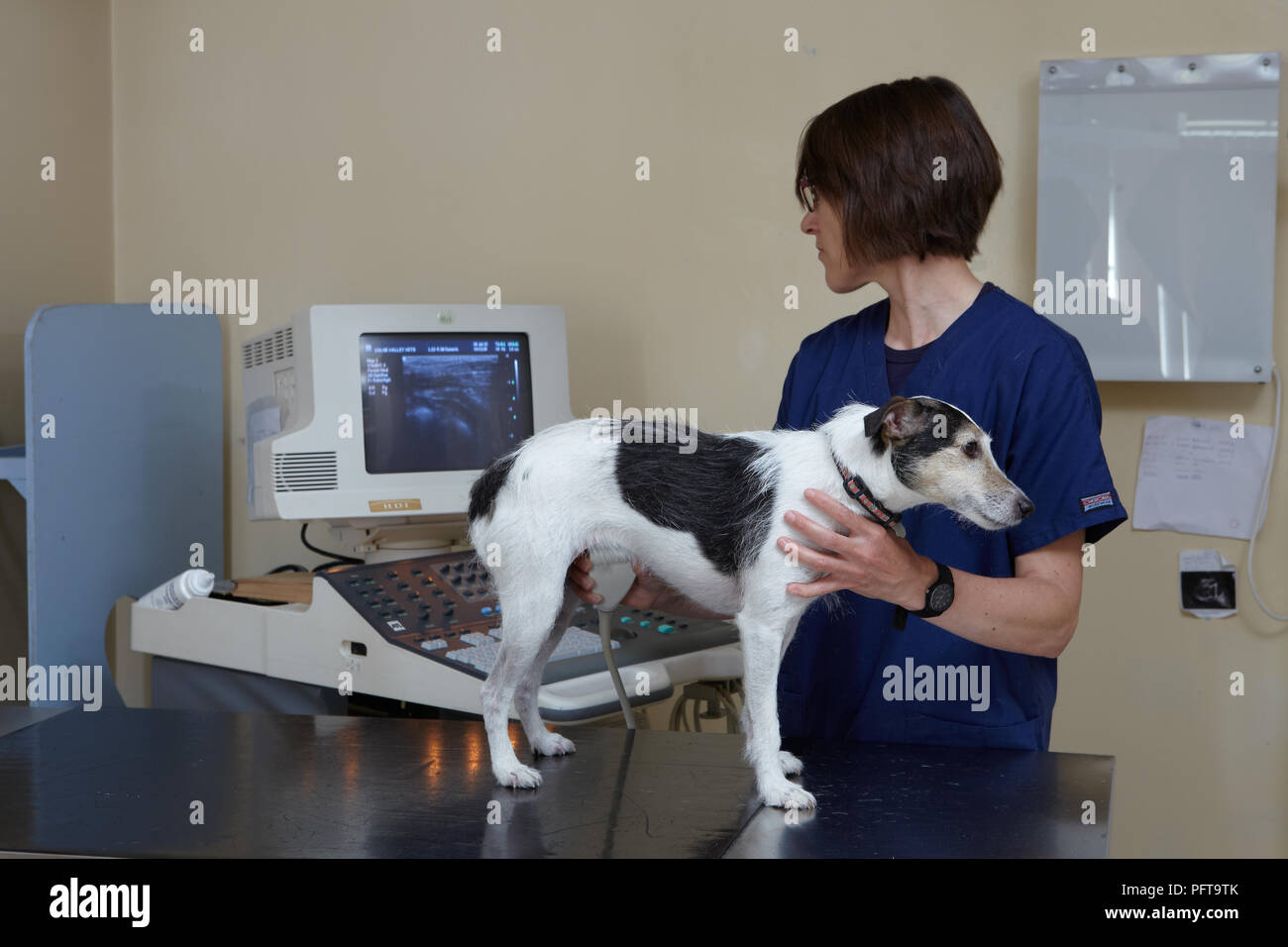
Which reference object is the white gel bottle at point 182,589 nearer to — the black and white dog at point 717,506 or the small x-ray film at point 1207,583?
the black and white dog at point 717,506

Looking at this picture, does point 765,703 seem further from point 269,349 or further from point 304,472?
point 269,349

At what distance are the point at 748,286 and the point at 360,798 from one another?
168 centimetres

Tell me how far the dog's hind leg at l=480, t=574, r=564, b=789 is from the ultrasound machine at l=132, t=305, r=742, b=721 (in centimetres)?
36

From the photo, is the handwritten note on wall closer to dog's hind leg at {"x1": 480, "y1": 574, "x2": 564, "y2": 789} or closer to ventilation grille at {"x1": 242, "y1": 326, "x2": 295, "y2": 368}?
dog's hind leg at {"x1": 480, "y1": 574, "x2": 564, "y2": 789}

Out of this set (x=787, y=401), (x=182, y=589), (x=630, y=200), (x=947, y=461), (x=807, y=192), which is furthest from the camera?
(x=630, y=200)

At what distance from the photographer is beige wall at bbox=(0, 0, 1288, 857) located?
236cm

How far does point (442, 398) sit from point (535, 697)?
1011 millimetres

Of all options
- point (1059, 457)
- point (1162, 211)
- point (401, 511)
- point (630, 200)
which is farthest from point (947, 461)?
point (630, 200)

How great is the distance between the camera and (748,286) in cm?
257

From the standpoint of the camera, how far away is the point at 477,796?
1.19 meters

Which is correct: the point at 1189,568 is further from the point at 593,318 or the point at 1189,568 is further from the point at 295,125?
the point at 295,125

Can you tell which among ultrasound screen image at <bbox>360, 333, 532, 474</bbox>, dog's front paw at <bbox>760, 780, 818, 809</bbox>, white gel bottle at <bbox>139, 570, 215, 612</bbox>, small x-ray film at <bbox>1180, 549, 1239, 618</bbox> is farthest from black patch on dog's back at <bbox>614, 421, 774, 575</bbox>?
small x-ray film at <bbox>1180, 549, 1239, 618</bbox>
